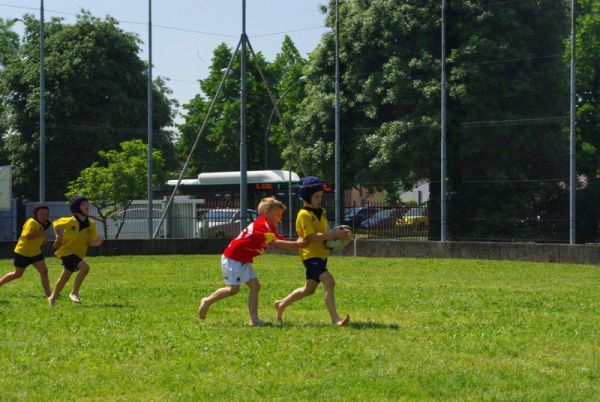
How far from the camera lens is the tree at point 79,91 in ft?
161

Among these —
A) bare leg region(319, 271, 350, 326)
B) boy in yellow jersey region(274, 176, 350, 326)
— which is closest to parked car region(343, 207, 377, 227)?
boy in yellow jersey region(274, 176, 350, 326)

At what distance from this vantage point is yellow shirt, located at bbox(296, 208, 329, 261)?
11188 millimetres

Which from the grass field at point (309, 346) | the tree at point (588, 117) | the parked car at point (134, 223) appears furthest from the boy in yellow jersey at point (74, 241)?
the parked car at point (134, 223)

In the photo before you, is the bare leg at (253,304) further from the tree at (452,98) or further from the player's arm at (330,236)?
the tree at (452,98)

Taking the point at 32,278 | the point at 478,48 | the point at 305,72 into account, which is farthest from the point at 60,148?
the point at 32,278

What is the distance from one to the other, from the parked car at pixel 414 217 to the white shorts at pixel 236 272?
64.9 feet

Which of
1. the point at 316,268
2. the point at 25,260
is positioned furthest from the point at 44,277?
the point at 316,268

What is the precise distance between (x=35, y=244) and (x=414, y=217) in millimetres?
16986

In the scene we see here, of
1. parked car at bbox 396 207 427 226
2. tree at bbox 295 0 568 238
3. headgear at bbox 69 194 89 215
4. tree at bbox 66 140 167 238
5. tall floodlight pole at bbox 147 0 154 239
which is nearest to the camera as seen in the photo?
headgear at bbox 69 194 89 215

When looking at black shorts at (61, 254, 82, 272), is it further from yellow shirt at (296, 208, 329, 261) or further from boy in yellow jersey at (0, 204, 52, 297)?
yellow shirt at (296, 208, 329, 261)

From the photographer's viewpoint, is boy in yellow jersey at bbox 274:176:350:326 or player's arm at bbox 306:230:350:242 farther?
boy in yellow jersey at bbox 274:176:350:326

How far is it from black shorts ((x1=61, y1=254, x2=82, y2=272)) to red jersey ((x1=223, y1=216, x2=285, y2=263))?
3919 mm

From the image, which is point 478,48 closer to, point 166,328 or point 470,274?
point 470,274

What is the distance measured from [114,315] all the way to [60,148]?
109 ft
